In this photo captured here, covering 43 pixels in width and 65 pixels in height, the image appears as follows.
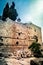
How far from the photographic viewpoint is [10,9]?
18016mm

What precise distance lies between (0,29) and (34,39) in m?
4.22

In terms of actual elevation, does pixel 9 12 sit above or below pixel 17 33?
above

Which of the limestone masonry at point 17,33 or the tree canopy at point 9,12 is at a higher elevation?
the tree canopy at point 9,12

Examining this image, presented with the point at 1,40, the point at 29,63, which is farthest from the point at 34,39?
the point at 29,63

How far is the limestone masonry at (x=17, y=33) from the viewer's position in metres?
13.6

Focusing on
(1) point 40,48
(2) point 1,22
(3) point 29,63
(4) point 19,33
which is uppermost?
(2) point 1,22

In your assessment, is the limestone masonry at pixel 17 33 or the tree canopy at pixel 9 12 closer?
the limestone masonry at pixel 17 33

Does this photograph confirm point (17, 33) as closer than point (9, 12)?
Yes

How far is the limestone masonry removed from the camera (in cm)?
1355

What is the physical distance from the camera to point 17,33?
14.4 metres

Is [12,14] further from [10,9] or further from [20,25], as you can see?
[20,25]

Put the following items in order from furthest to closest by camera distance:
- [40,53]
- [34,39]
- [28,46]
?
[34,39] → [28,46] → [40,53]

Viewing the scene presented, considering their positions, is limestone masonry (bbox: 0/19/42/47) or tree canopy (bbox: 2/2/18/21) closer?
limestone masonry (bbox: 0/19/42/47)

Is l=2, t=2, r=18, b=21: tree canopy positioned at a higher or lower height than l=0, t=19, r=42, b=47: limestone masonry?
higher
